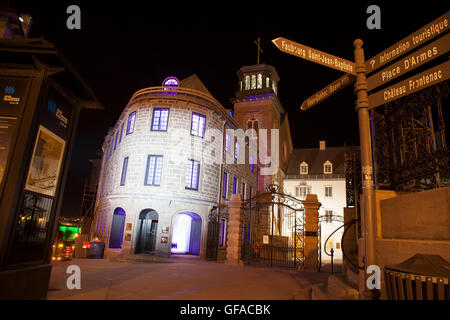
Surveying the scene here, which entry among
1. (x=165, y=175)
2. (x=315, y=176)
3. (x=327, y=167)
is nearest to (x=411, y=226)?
(x=165, y=175)

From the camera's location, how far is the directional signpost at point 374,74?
4.59 m

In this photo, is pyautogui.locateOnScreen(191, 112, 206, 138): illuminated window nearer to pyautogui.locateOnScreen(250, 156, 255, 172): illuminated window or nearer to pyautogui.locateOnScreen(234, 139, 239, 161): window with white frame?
pyautogui.locateOnScreen(234, 139, 239, 161): window with white frame

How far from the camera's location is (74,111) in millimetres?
Result: 6648

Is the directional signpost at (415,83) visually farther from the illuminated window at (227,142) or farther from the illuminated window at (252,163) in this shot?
the illuminated window at (252,163)

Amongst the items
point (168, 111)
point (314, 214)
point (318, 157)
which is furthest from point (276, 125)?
point (314, 214)

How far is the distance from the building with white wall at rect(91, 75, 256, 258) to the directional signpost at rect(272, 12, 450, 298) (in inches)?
563

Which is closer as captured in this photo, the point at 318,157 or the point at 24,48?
the point at 24,48

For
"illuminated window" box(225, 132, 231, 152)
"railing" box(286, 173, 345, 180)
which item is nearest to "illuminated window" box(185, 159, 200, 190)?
"illuminated window" box(225, 132, 231, 152)

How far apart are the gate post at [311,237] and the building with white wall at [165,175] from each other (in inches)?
284

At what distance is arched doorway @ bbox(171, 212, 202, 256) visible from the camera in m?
20.3

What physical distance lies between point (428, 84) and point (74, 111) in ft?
22.7

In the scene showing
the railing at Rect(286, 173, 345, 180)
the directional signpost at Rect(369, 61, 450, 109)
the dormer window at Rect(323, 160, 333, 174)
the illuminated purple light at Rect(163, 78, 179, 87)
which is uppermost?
the illuminated purple light at Rect(163, 78, 179, 87)
